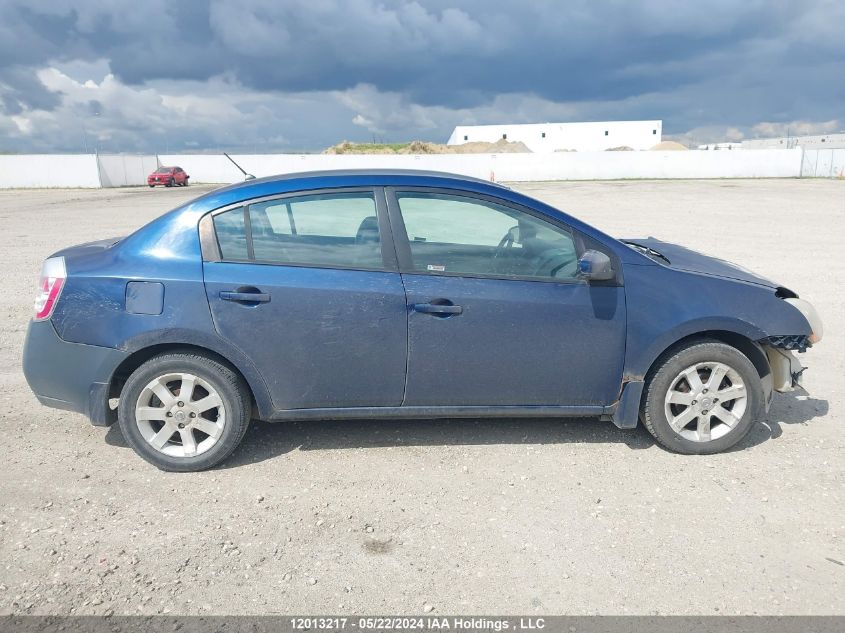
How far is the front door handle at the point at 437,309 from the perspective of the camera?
3.73 m

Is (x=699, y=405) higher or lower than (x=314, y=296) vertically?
lower

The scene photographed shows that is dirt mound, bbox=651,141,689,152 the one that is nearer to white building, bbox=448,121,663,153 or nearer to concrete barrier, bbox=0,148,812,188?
white building, bbox=448,121,663,153

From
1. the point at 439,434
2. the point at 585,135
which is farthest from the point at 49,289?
the point at 585,135

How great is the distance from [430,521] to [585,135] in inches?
3291

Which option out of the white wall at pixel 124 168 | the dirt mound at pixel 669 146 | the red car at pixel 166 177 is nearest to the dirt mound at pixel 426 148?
the dirt mound at pixel 669 146

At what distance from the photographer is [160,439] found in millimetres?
3828

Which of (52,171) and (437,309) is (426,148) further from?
(437,309)

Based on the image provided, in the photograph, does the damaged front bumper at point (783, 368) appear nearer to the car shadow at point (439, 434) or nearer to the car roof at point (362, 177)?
the car shadow at point (439, 434)

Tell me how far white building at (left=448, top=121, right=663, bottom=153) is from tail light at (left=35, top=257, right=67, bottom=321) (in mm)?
81426

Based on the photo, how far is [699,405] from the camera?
3.98 meters

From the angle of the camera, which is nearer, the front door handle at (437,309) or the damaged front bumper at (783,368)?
the front door handle at (437,309)

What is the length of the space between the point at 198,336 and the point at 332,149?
7110 centimetres

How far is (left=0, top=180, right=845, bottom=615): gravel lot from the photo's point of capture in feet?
9.23

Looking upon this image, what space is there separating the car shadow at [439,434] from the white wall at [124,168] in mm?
46843
